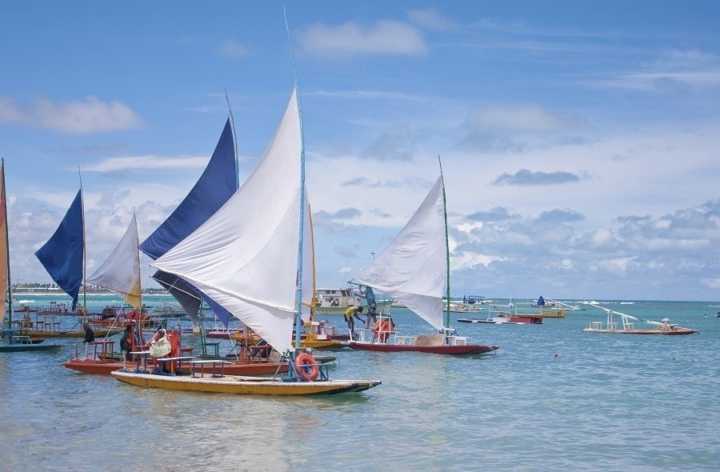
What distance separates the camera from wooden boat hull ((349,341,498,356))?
52.3 m

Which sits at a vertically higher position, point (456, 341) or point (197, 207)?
point (197, 207)

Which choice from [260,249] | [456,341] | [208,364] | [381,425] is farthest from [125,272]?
[381,425]

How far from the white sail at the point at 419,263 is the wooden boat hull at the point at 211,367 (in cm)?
1885

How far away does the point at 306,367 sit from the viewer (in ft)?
105

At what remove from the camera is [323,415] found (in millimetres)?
29297

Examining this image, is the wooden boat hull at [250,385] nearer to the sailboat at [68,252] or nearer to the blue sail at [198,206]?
the blue sail at [198,206]

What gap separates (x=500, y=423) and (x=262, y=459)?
390 inches

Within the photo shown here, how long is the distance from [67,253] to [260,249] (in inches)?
1163

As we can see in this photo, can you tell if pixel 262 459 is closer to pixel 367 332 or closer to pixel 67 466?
pixel 67 466

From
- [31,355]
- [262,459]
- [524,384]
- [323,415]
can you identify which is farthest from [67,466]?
[31,355]

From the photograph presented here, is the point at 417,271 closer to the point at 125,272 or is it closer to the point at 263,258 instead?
the point at 125,272

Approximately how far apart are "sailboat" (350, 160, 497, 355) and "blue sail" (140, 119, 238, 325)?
16763 millimetres

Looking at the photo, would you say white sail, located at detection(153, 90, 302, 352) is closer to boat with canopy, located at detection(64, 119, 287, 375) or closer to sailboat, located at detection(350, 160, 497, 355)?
boat with canopy, located at detection(64, 119, 287, 375)

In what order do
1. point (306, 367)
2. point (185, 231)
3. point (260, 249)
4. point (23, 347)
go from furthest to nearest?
point (23, 347), point (185, 231), point (260, 249), point (306, 367)
